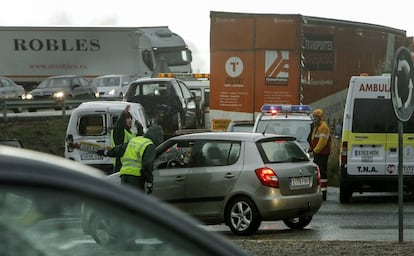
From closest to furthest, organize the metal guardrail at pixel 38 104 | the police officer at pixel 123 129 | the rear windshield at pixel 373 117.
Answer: the police officer at pixel 123 129
the rear windshield at pixel 373 117
the metal guardrail at pixel 38 104

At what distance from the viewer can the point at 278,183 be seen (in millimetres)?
12305

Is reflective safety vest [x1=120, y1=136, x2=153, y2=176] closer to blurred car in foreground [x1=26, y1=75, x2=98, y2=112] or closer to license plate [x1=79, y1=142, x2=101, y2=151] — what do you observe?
license plate [x1=79, y1=142, x2=101, y2=151]

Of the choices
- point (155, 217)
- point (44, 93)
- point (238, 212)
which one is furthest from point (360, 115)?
point (44, 93)

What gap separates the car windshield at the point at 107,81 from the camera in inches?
1544

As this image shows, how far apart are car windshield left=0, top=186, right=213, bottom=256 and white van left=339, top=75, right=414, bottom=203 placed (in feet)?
47.6

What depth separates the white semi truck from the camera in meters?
41.0

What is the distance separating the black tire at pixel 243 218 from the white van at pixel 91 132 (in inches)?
318

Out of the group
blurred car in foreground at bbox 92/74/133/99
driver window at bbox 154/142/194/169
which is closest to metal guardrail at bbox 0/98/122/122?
blurred car in foreground at bbox 92/74/133/99

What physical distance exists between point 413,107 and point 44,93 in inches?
1180

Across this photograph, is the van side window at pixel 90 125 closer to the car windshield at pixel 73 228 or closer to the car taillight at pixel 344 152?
the car taillight at pixel 344 152

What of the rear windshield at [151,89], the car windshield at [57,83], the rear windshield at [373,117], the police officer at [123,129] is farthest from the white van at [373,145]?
the car windshield at [57,83]

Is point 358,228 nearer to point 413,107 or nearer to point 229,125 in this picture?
point 413,107

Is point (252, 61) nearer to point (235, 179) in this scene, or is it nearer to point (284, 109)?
point (284, 109)

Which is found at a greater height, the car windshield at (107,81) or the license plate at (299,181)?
the car windshield at (107,81)
